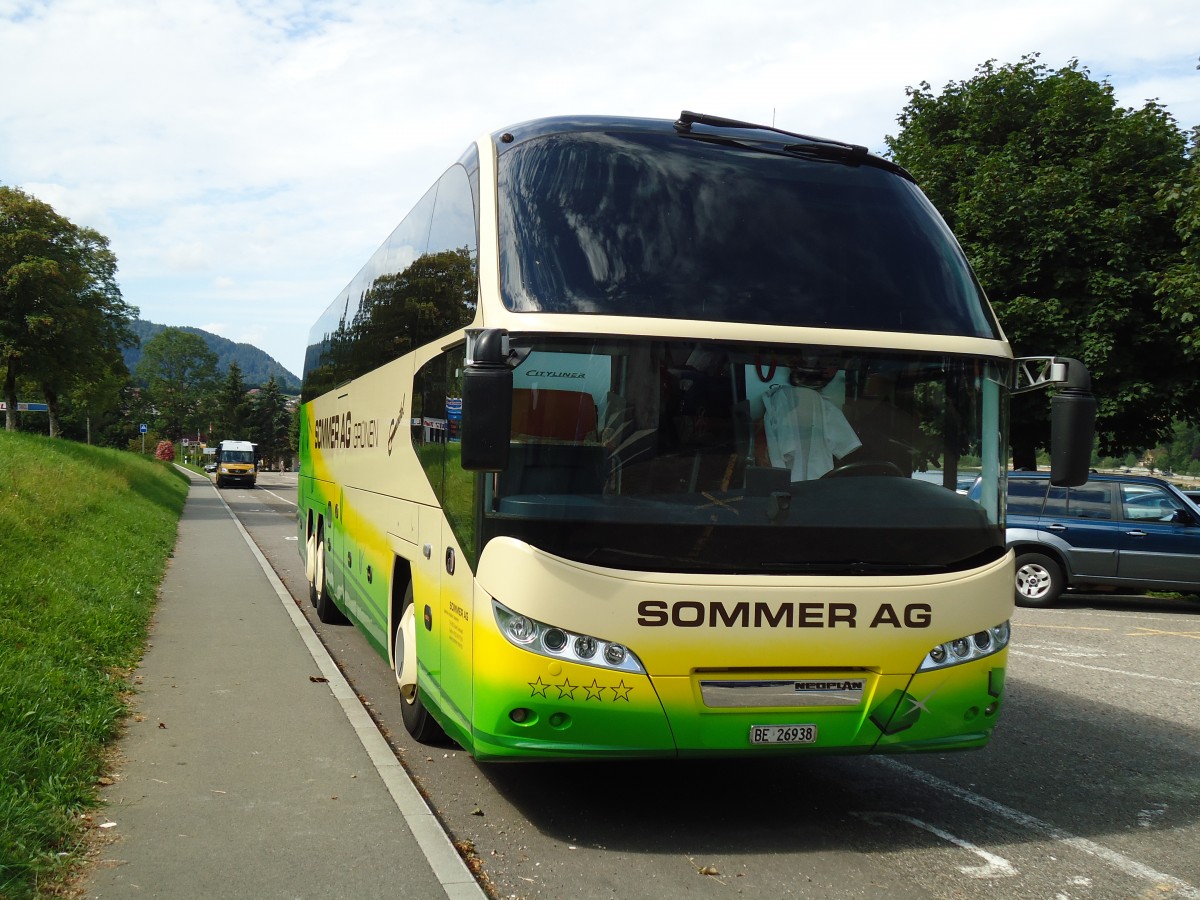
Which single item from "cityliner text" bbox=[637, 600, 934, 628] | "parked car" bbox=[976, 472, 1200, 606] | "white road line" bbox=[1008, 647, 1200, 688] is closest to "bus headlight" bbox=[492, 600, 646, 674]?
"cityliner text" bbox=[637, 600, 934, 628]

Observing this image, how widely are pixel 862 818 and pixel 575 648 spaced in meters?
1.86

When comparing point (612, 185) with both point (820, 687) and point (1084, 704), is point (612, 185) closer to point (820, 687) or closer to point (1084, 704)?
point (820, 687)

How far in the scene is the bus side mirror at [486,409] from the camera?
4.87m

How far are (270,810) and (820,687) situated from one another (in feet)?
8.81

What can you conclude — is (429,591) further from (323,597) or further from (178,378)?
(178,378)

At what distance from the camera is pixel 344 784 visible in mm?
6125

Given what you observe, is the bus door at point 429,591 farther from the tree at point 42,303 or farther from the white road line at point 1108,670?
the tree at point 42,303

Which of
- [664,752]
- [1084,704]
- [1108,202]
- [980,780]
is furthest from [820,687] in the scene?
[1108,202]

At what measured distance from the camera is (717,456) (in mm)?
5316

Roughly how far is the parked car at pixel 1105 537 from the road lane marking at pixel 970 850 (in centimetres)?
1029

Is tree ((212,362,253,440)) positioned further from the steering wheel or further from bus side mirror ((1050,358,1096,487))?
bus side mirror ((1050,358,1096,487))

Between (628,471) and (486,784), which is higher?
(628,471)

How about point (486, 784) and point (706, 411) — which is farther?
point (486, 784)

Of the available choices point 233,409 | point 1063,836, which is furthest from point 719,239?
point 233,409
